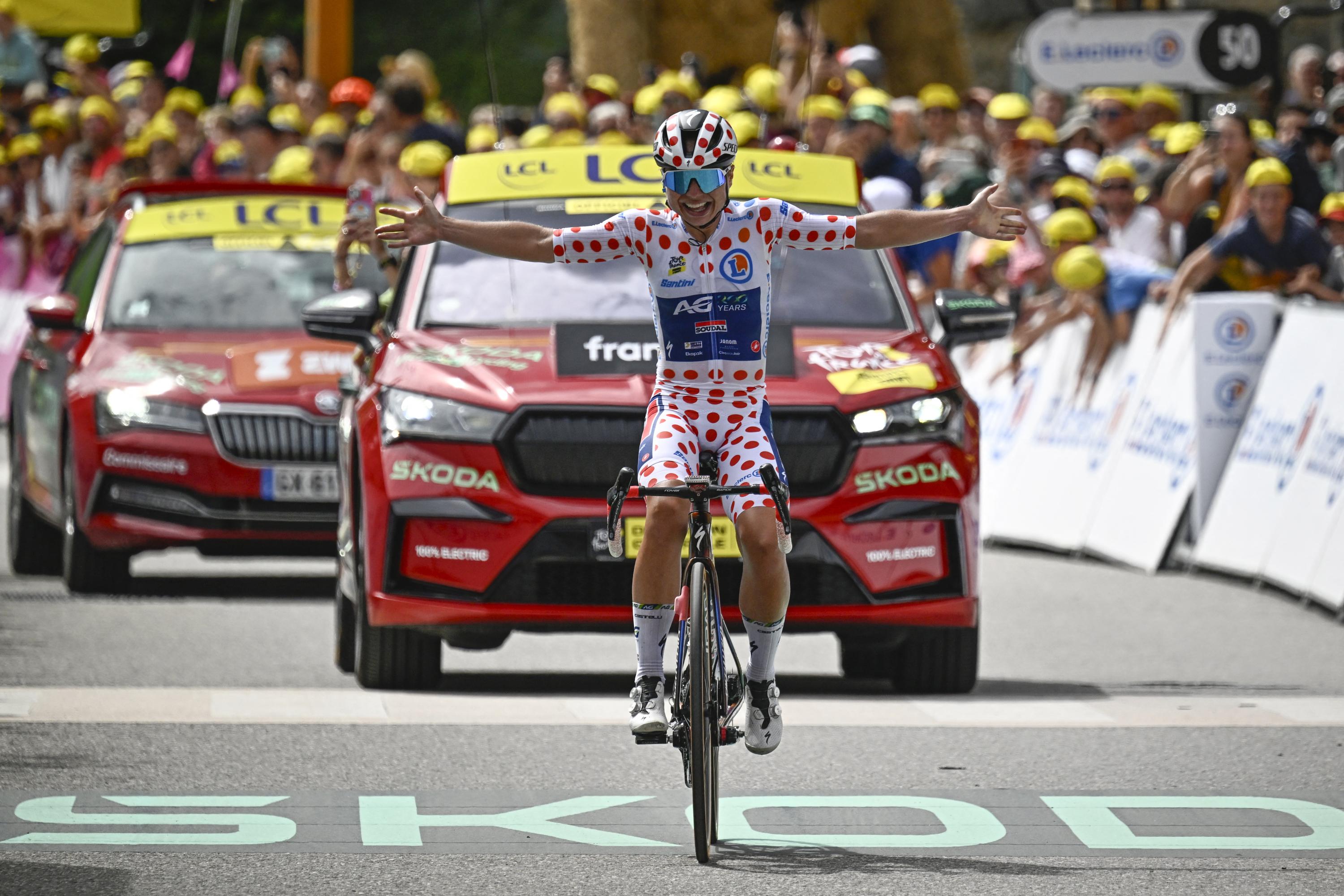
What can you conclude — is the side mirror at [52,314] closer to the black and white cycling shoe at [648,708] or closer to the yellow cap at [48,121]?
the black and white cycling shoe at [648,708]

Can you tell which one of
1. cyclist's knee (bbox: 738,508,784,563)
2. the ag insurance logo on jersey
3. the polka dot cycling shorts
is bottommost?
cyclist's knee (bbox: 738,508,784,563)

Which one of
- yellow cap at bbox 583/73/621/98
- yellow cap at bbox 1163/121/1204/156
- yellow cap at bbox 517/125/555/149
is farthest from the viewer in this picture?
yellow cap at bbox 583/73/621/98

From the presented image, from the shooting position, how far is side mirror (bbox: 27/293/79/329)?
A: 1368 cm

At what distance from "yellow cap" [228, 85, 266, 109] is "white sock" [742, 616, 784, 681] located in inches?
726

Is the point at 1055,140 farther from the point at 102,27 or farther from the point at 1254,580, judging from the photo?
the point at 102,27

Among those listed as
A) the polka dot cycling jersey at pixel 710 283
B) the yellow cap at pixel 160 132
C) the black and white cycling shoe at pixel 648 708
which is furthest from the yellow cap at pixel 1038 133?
the black and white cycling shoe at pixel 648 708

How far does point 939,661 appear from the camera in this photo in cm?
1028

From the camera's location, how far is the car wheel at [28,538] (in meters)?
14.8

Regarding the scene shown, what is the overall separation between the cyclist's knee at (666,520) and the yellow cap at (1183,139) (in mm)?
10864

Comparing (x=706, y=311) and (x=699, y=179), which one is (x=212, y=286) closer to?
(x=706, y=311)

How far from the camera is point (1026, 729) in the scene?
941 cm

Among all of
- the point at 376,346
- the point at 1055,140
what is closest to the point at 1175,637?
the point at 376,346

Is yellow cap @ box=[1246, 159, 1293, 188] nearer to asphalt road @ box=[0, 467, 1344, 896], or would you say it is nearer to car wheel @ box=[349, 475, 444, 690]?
asphalt road @ box=[0, 467, 1344, 896]

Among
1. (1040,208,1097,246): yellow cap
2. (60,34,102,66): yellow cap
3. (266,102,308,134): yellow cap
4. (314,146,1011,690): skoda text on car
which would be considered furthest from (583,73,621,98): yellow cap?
(314,146,1011,690): skoda text on car
